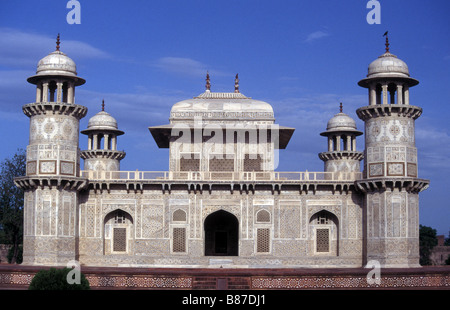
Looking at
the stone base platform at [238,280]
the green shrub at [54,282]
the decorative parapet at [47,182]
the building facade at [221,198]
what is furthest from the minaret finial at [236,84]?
the green shrub at [54,282]

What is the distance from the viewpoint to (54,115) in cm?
3300

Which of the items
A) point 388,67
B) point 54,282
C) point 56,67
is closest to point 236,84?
point 388,67

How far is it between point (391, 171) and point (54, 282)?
61.0 ft

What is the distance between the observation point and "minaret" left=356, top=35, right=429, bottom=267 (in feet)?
105

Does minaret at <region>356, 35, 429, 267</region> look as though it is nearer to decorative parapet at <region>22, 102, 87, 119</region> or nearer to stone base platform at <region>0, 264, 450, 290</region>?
stone base platform at <region>0, 264, 450, 290</region>

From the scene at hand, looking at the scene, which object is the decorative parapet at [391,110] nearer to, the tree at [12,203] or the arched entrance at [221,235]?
the arched entrance at [221,235]

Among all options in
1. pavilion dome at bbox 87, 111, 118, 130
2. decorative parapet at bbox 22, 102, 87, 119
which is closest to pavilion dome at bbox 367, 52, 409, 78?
decorative parapet at bbox 22, 102, 87, 119

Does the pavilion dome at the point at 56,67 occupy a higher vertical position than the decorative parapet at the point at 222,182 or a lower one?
higher

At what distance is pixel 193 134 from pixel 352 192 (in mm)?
9283

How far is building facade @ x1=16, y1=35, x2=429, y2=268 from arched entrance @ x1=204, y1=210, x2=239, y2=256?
0.06m

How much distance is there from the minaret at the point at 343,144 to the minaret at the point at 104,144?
1460cm

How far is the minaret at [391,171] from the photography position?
3209 centimetres

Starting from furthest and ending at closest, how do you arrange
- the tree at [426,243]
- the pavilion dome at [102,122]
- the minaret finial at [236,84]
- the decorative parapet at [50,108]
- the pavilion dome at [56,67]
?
1. the tree at [426,243]
2. the pavilion dome at [102,122]
3. the minaret finial at [236,84]
4. the pavilion dome at [56,67]
5. the decorative parapet at [50,108]
